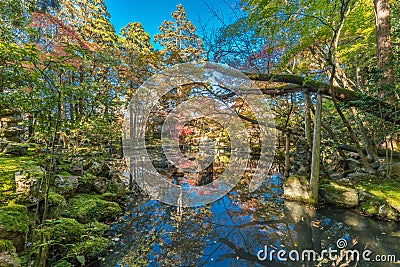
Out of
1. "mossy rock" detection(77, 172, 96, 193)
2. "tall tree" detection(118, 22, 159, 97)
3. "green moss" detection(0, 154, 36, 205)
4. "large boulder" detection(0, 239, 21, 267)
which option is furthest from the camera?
"tall tree" detection(118, 22, 159, 97)

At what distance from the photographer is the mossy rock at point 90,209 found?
10.7ft

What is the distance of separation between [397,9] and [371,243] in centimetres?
570

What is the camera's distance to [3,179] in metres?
2.50

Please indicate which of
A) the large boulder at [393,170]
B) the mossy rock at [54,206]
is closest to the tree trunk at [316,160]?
the large boulder at [393,170]

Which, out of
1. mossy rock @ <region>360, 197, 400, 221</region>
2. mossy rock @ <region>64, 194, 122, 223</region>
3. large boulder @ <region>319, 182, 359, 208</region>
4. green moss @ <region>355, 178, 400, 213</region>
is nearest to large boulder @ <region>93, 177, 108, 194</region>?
mossy rock @ <region>64, 194, 122, 223</region>

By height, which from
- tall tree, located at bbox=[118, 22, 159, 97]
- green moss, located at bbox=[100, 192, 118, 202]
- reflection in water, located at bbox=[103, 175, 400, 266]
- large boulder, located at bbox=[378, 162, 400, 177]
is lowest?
reflection in water, located at bbox=[103, 175, 400, 266]

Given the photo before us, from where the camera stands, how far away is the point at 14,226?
1.80 metres

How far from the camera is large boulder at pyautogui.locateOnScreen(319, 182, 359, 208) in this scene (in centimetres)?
443

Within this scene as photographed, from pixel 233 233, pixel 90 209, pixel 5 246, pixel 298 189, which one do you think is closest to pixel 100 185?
pixel 90 209

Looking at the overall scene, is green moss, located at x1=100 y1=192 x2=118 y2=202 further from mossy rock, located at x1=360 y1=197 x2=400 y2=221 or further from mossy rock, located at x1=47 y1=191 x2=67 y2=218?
mossy rock, located at x1=360 y1=197 x2=400 y2=221

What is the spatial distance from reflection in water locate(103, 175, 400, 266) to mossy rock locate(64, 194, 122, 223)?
274 millimetres

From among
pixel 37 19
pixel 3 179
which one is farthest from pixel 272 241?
pixel 37 19

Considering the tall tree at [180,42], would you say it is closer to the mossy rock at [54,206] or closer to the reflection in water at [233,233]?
A: the reflection in water at [233,233]

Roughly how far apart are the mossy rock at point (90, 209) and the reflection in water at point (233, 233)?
27cm
